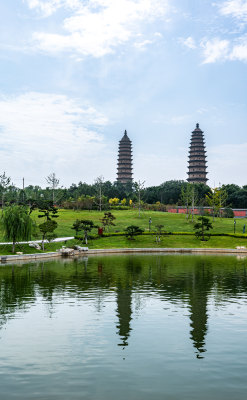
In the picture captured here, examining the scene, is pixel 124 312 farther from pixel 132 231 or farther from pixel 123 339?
pixel 132 231

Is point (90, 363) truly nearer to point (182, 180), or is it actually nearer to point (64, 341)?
point (64, 341)

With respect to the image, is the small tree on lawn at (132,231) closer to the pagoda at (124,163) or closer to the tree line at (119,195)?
the tree line at (119,195)

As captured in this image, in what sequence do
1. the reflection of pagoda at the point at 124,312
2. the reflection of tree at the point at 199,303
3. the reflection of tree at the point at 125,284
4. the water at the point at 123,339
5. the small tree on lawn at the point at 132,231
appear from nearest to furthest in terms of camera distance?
the water at the point at 123,339
the reflection of tree at the point at 199,303
the reflection of pagoda at the point at 124,312
the reflection of tree at the point at 125,284
the small tree on lawn at the point at 132,231

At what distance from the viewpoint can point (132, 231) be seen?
49.4 meters

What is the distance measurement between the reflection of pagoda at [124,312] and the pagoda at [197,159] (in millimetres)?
112270

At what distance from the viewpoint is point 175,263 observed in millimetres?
32656

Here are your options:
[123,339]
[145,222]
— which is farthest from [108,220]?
[123,339]

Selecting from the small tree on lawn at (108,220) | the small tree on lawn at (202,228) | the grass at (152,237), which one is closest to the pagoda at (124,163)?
the grass at (152,237)

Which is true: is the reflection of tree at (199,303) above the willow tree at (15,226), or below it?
below

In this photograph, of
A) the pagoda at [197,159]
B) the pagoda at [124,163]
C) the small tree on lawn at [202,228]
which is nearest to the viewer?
the small tree on lawn at [202,228]

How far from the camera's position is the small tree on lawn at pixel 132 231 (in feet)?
161

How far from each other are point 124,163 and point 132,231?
96.9 m

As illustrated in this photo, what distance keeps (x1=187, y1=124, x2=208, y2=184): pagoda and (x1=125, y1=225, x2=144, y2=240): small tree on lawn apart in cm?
8253

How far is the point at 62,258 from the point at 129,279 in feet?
49.7
